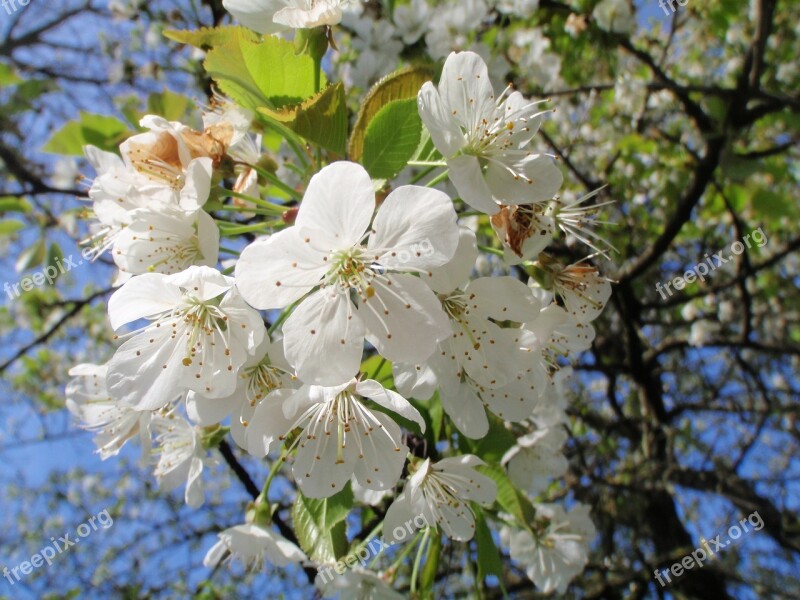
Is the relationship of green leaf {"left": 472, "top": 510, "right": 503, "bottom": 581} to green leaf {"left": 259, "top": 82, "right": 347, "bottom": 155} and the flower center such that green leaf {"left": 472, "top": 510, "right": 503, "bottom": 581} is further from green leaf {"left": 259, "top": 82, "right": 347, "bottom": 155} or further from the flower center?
green leaf {"left": 259, "top": 82, "right": 347, "bottom": 155}

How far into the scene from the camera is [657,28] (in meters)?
5.12

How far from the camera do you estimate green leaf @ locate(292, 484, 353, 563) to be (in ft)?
4.12

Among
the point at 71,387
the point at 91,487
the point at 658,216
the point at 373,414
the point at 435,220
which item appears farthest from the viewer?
the point at 91,487

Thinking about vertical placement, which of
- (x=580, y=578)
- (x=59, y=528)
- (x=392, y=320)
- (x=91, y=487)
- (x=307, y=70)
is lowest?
(x=91, y=487)

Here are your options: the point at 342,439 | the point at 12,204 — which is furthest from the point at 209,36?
the point at 12,204

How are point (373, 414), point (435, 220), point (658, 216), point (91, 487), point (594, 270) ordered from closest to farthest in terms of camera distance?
point (435, 220)
point (373, 414)
point (594, 270)
point (658, 216)
point (91, 487)

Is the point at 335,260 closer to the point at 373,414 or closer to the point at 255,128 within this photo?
the point at 373,414

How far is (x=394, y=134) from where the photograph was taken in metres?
1.11

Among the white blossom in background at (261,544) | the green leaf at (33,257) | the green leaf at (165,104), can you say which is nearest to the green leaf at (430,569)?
the white blossom in background at (261,544)

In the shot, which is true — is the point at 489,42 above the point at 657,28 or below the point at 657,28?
above

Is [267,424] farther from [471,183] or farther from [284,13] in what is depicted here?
[284,13]

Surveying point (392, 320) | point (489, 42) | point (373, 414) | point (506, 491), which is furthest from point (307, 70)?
point (489, 42)

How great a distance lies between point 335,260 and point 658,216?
367 cm

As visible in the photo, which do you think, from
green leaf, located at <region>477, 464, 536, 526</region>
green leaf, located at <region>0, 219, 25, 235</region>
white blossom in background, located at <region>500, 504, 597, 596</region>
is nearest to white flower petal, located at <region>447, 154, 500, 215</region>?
green leaf, located at <region>477, 464, 536, 526</region>
